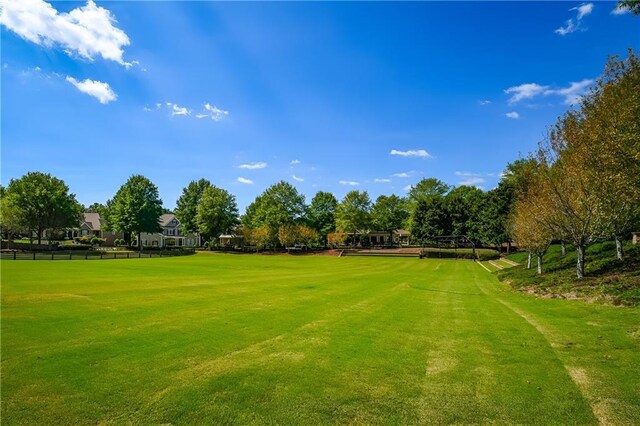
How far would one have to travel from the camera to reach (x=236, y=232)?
95.2 m

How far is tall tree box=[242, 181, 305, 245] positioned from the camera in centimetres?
8862

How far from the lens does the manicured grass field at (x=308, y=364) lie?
18.5 ft

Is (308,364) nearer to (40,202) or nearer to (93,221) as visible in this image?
(40,202)

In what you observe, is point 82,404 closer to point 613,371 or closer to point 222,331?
point 222,331

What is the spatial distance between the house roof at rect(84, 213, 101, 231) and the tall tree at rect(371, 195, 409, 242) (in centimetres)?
8711

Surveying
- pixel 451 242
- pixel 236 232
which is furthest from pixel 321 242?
pixel 451 242

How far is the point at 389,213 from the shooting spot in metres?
118

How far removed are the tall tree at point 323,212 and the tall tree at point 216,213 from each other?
22.1m

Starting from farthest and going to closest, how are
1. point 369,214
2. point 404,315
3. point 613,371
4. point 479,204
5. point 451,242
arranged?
point 369,214
point 451,242
point 479,204
point 404,315
point 613,371

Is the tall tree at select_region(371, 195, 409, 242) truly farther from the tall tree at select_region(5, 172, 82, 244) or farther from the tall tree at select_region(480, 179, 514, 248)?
the tall tree at select_region(5, 172, 82, 244)

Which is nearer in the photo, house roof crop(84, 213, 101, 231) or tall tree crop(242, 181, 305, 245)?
tall tree crop(242, 181, 305, 245)

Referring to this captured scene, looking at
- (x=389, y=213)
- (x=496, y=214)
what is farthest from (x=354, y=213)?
(x=496, y=214)

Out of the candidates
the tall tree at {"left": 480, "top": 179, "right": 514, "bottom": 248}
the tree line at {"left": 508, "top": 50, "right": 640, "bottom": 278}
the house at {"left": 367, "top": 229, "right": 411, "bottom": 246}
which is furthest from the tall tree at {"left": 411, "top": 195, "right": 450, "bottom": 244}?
the tree line at {"left": 508, "top": 50, "right": 640, "bottom": 278}

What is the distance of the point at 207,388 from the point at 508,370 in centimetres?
611
